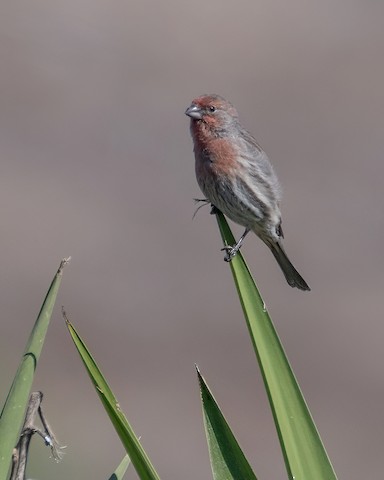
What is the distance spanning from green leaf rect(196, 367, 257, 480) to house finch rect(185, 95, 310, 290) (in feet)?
10.7

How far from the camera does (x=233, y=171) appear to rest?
271 inches

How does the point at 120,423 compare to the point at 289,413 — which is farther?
the point at 289,413

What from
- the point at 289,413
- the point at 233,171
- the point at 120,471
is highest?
the point at 233,171

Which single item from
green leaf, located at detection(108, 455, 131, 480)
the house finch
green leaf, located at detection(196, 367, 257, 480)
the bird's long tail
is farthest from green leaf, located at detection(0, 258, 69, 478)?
the bird's long tail

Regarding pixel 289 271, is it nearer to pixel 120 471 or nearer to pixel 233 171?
pixel 233 171

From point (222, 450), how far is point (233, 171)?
3.51 m

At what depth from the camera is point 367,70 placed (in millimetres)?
24641

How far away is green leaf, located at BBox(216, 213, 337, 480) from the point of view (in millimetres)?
3408

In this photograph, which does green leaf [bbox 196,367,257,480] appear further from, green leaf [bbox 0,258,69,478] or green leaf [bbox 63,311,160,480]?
green leaf [bbox 0,258,69,478]

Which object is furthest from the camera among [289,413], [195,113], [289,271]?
[289,271]

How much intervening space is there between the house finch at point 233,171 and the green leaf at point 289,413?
3.21 metres

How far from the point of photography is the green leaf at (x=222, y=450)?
11.4 ft

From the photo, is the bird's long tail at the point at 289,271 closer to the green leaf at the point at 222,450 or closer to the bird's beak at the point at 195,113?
the bird's beak at the point at 195,113

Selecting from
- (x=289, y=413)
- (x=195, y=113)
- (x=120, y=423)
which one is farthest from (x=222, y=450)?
(x=195, y=113)
